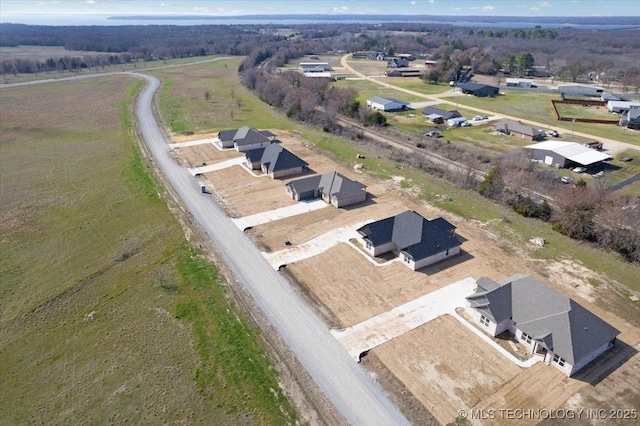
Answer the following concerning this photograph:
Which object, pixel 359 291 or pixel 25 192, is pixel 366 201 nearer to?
pixel 359 291

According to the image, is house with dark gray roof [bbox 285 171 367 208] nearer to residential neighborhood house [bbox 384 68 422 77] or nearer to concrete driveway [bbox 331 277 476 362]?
concrete driveway [bbox 331 277 476 362]

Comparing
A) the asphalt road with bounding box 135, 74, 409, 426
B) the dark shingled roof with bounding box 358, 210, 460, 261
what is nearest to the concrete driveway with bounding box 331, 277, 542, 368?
the asphalt road with bounding box 135, 74, 409, 426

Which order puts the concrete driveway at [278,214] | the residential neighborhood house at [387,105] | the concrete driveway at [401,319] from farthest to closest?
the residential neighborhood house at [387,105] → the concrete driveway at [278,214] → the concrete driveway at [401,319]

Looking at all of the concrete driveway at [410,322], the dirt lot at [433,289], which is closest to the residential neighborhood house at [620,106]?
the dirt lot at [433,289]

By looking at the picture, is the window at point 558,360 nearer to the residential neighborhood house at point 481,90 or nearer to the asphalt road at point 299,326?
the asphalt road at point 299,326

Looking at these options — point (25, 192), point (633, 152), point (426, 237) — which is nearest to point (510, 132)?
point (633, 152)
